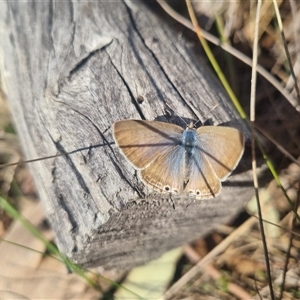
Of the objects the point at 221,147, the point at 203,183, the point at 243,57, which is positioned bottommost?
the point at 203,183

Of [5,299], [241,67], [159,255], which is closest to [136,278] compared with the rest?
[159,255]

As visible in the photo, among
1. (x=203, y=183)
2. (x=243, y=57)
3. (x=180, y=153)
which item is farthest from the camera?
(x=243, y=57)

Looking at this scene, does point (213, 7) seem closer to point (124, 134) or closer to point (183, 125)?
point (183, 125)

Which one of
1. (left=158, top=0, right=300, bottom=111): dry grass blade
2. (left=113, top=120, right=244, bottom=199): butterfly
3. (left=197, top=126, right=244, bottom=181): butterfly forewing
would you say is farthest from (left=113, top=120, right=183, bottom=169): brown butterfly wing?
(left=158, top=0, right=300, bottom=111): dry grass blade

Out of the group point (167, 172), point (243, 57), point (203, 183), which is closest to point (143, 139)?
point (167, 172)

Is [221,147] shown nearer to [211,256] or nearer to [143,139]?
[143,139]

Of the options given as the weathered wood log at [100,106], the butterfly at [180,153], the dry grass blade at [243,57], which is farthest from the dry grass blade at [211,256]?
the butterfly at [180,153]

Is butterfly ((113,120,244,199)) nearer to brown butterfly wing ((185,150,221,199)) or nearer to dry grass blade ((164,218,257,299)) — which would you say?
brown butterfly wing ((185,150,221,199))
